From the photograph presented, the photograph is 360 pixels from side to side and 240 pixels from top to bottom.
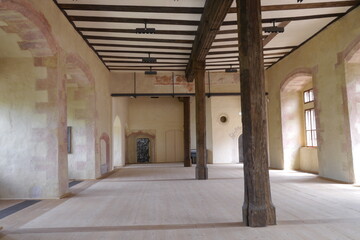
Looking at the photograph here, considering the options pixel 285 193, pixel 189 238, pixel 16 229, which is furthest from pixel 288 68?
pixel 16 229

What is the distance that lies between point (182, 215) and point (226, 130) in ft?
37.5

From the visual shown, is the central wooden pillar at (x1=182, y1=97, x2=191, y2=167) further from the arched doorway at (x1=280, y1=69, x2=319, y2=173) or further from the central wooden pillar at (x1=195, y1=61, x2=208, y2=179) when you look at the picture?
the central wooden pillar at (x1=195, y1=61, x2=208, y2=179)

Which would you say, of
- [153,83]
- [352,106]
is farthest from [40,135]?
[352,106]

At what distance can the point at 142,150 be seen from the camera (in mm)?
17656

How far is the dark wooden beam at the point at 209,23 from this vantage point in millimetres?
5492

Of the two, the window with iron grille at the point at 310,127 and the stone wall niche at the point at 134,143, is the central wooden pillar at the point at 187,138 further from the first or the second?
the window with iron grille at the point at 310,127

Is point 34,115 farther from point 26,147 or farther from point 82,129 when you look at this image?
point 82,129

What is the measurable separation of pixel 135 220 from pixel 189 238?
1.16 m

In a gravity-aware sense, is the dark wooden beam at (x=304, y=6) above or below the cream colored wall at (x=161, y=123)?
above

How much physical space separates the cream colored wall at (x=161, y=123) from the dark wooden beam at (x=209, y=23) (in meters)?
9.63

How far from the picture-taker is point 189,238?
3488 millimetres

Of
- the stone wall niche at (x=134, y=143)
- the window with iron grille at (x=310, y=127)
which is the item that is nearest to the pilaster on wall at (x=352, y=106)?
the window with iron grille at (x=310, y=127)

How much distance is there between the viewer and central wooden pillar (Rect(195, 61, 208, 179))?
8.84 meters

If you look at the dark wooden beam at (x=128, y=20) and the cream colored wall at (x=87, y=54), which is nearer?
the cream colored wall at (x=87, y=54)
